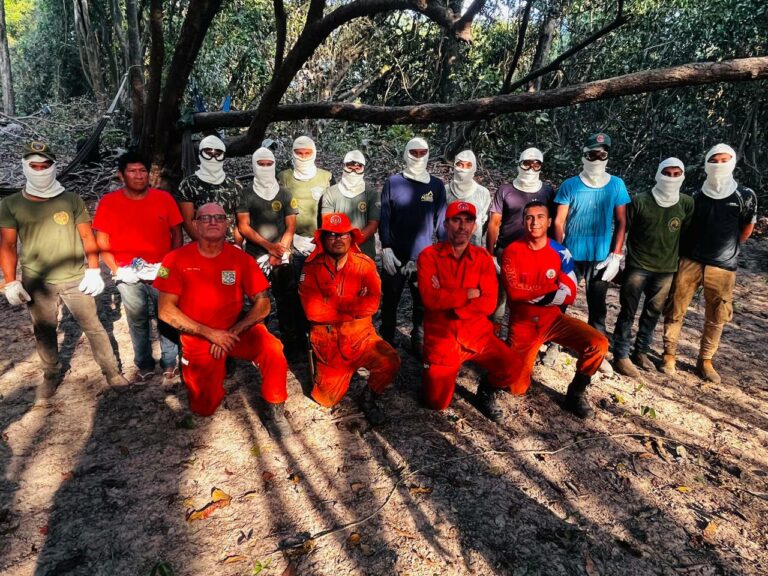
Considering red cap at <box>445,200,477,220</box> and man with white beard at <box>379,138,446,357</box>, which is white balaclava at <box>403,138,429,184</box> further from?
red cap at <box>445,200,477,220</box>

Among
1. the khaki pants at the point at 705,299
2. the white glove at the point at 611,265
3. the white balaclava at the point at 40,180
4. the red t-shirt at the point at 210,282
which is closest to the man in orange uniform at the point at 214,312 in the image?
the red t-shirt at the point at 210,282

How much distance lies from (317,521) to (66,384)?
9.15 ft

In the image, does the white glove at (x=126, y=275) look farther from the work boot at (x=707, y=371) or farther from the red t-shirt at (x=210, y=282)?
the work boot at (x=707, y=371)

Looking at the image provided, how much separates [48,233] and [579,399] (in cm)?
442

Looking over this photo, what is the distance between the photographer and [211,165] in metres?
4.34

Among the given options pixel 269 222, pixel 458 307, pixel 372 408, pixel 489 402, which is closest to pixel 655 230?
pixel 458 307

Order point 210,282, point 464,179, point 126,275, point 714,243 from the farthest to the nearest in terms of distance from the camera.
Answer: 1. point 464,179
2. point 714,243
3. point 126,275
4. point 210,282

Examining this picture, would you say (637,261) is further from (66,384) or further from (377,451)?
(66,384)

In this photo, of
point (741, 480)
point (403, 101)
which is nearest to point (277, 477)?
point (741, 480)

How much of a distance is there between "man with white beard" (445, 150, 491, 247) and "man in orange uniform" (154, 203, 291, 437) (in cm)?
231

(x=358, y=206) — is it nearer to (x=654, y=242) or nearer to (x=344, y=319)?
(x=344, y=319)

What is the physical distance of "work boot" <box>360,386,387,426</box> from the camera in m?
3.78

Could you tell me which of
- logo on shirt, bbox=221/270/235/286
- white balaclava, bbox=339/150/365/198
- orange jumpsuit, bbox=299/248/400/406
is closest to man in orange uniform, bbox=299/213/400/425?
orange jumpsuit, bbox=299/248/400/406

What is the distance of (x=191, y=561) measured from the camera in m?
2.62
